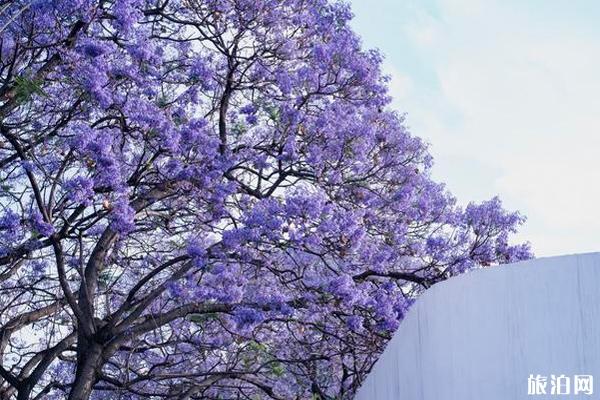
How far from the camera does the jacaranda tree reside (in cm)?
779

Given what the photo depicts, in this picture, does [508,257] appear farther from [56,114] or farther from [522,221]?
[56,114]

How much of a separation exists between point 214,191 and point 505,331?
118 inches

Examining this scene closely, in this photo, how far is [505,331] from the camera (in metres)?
5.83

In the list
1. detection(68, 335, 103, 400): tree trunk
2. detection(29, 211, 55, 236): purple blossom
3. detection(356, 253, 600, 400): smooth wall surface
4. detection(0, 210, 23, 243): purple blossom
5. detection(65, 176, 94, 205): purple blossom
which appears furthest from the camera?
detection(68, 335, 103, 400): tree trunk

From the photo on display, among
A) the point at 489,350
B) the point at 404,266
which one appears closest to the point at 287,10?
the point at 404,266

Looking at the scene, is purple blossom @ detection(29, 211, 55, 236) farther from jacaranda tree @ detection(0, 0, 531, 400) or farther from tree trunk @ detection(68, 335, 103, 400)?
tree trunk @ detection(68, 335, 103, 400)

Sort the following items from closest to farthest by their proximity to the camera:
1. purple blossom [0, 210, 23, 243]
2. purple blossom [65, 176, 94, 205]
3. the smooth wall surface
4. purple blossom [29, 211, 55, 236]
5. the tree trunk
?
1. the smooth wall surface
2. purple blossom [65, 176, 94, 205]
3. purple blossom [29, 211, 55, 236]
4. purple blossom [0, 210, 23, 243]
5. the tree trunk

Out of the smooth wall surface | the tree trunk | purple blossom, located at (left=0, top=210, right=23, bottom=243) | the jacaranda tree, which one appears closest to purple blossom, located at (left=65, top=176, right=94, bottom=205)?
the jacaranda tree

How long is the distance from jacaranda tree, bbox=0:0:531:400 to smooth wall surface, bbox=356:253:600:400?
1.48 m

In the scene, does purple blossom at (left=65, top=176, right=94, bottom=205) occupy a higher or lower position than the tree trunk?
higher

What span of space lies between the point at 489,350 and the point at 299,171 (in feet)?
9.96

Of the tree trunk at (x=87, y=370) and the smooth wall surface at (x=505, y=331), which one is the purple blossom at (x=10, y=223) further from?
the smooth wall surface at (x=505, y=331)

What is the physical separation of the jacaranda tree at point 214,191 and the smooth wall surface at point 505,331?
148 cm

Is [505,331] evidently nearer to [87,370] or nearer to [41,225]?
[41,225]
